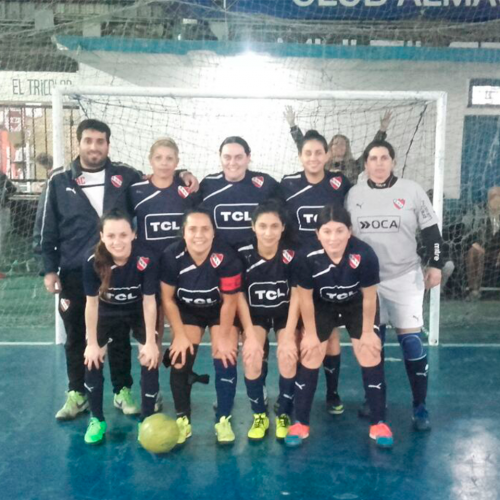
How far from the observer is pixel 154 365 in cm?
322

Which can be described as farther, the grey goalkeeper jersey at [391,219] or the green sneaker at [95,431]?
the grey goalkeeper jersey at [391,219]

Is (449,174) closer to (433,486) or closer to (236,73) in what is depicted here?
(236,73)

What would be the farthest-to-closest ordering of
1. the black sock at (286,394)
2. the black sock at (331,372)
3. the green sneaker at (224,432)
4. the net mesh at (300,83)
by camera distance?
the net mesh at (300,83), the black sock at (331,372), the black sock at (286,394), the green sneaker at (224,432)

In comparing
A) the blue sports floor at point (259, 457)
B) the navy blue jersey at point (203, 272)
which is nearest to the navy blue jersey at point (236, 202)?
the navy blue jersey at point (203, 272)

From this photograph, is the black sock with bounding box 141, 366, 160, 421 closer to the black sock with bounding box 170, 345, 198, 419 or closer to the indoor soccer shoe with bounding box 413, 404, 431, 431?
the black sock with bounding box 170, 345, 198, 419

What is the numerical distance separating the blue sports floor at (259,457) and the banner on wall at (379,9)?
5.07 meters

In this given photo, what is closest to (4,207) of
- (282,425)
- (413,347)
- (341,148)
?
(341,148)

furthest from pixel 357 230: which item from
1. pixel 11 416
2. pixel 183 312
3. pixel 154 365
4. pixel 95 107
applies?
pixel 95 107

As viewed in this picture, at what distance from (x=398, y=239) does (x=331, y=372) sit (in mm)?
856

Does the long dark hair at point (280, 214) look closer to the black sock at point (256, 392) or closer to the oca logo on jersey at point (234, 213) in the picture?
the oca logo on jersey at point (234, 213)

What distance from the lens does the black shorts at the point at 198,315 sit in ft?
10.8

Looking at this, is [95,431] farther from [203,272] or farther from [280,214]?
[280,214]

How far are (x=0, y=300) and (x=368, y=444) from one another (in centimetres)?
471

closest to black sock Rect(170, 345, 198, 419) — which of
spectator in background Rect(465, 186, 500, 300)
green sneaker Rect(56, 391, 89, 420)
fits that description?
green sneaker Rect(56, 391, 89, 420)
